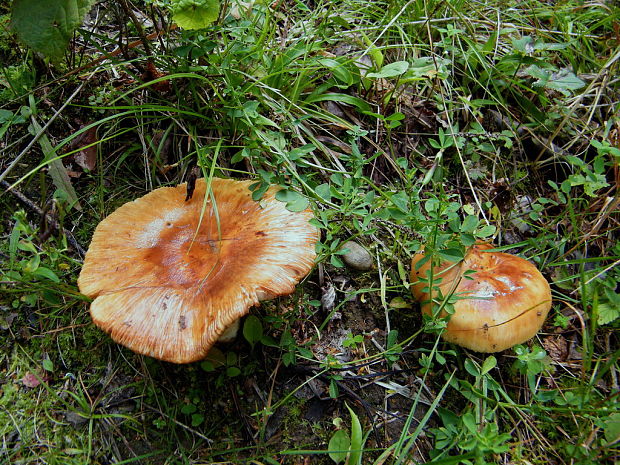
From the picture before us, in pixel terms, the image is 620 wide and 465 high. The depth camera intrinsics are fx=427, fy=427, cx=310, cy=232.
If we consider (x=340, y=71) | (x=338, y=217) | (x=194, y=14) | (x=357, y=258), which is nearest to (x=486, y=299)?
(x=357, y=258)

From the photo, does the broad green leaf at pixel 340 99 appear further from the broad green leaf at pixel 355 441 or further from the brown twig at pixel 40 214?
the broad green leaf at pixel 355 441

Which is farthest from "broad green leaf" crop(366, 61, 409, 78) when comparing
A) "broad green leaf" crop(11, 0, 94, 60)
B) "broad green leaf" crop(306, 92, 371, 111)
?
"broad green leaf" crop(11, 0, 94, 60)

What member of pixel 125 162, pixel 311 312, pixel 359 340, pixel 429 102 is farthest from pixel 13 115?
pixel 429 102

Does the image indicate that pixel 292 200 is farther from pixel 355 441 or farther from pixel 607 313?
pixel 607 313

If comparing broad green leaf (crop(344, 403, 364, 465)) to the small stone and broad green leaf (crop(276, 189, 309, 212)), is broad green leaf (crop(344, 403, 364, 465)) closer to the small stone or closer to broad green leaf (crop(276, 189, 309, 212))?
the small stone

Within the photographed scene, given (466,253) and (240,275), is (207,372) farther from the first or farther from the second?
(466,253)

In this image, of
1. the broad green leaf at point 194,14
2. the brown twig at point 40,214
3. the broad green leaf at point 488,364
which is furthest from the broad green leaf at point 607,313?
the brown twig at point 40,214
